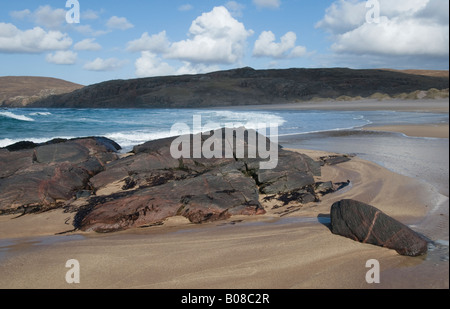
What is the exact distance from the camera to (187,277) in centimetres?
351

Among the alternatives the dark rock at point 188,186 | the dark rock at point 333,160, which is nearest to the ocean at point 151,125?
the dark rock at point 333,160

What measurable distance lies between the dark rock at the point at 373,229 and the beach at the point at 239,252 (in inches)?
3.9

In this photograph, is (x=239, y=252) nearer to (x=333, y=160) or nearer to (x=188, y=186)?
(x=188, y=186)

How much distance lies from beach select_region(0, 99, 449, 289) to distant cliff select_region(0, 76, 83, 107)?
311ft

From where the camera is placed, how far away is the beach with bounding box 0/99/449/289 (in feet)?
10.5

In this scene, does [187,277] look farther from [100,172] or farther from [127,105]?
[127,105]

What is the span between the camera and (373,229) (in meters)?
3.83

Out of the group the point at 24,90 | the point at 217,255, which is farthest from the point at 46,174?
the point at 24,90

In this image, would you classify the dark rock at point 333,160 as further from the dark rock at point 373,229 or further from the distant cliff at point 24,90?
the distant cliff at point 24,90

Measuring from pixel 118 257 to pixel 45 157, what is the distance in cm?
552

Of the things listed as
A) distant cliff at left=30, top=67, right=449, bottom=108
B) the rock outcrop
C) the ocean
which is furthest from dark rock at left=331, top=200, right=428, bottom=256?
distant cliff at left=30, top=67, right=449, bottom=108

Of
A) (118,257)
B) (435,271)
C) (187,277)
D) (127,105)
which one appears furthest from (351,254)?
(127,105)

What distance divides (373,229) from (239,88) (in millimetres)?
75719

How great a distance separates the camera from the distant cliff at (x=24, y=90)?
8769 cm
